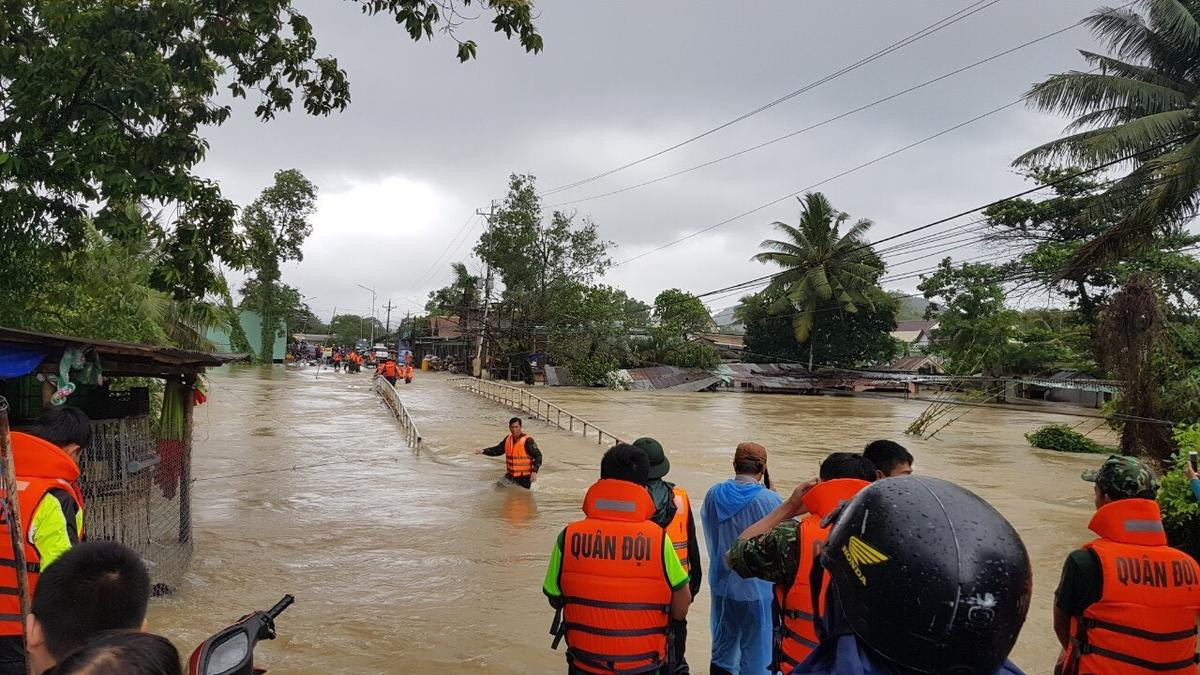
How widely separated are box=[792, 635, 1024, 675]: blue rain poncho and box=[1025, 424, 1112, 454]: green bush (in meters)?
22.9

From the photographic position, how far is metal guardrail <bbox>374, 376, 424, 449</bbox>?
1644cm

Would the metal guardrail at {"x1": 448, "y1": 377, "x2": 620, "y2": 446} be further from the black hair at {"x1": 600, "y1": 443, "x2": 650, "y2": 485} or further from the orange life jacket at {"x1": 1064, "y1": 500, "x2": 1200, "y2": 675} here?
the orange life jacket at {"x1": 1064, "y1": 500, "x2": 1200, "y2": 675}

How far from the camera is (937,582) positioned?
1.24 meters

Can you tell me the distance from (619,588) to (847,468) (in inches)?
43.7

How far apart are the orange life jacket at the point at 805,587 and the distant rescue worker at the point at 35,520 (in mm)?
2799

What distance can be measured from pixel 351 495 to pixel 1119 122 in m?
18.3

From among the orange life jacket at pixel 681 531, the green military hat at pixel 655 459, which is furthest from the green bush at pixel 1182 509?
the orange life jacket at pixel 681 531

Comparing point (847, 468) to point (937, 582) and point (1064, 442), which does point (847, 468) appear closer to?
point (937, 582)

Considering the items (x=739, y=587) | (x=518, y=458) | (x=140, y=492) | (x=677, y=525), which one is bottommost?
(x=518, y=458)

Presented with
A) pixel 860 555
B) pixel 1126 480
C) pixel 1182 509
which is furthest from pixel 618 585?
pixel 1182 509

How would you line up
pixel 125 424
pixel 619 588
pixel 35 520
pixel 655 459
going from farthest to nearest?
1. pixel 125 424
2. pixel 655 459
3. pixel 619 588
4. pixel 35 520

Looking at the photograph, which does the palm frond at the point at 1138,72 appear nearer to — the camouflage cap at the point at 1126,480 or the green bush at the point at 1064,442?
the green bush at the point at 1064,442

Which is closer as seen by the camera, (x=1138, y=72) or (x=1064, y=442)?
(x=1138, y=72)

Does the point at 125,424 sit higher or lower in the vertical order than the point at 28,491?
lower
